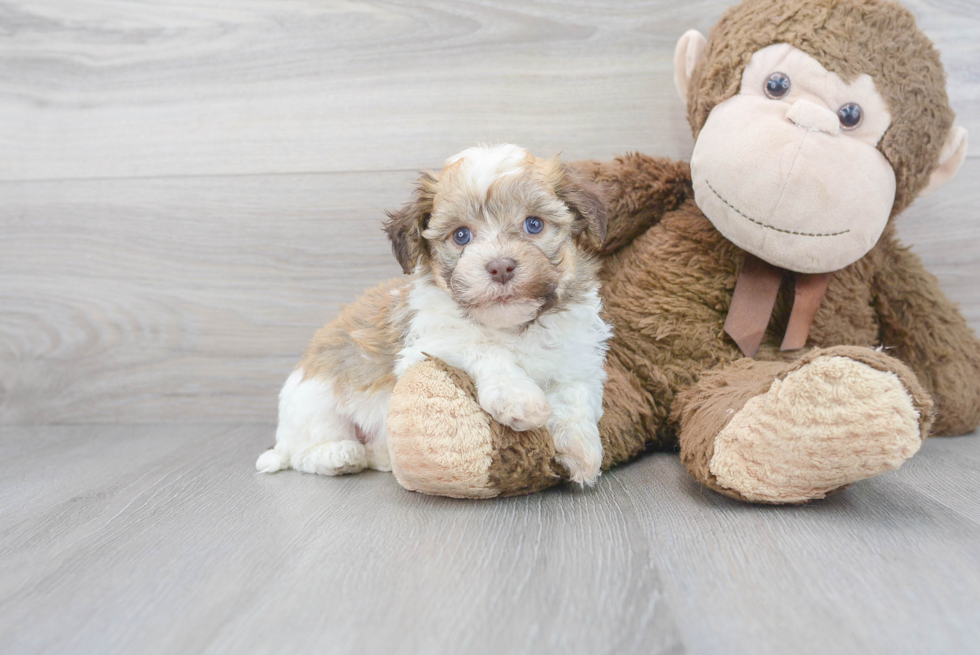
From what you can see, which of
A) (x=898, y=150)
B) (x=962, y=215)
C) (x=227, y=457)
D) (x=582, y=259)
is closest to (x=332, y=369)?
(x=227, y=457)

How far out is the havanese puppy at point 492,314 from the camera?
1.29 meters

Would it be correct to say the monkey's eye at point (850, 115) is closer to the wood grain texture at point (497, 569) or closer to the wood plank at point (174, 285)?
the wood grain texture at point (497, 569)

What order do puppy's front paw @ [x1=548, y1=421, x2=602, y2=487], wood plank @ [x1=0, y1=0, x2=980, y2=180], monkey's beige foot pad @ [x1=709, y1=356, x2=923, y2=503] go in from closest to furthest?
monkey's beige foot pad @ [x1=709, y1=356, x2=923, y2=503] → puppy's front paw @ [x1=548, y1=421, x2=602, y2=487] → wood plank @ [x1=0, y1=0, x2=980, y2=180]

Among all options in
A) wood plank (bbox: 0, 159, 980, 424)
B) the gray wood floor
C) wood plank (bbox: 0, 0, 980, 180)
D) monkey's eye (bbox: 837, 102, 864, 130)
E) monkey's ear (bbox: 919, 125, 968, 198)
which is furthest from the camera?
wood plank (bbox: 0, 159, 980, 424)

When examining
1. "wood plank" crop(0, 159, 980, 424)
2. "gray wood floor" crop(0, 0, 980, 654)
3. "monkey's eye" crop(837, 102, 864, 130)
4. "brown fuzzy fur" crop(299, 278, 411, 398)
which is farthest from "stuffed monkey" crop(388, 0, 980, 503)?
"wood plank" crop(0, 159, 980, 424)

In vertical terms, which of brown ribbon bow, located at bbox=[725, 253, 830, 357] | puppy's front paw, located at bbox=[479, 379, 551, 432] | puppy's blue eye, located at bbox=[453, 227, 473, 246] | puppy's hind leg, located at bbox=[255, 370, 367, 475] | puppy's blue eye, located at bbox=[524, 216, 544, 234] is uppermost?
puppy's blue eye, located at bbox=[524, 216, 544, 234]

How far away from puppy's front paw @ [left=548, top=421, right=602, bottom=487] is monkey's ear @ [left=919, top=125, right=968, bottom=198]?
38.7 inches

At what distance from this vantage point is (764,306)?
5.16 feet

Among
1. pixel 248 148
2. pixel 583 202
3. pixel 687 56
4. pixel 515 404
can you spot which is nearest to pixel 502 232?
pixel 583 202

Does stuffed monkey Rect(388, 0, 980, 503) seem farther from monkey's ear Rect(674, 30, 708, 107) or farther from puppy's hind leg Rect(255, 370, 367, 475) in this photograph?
puppy's hind leg Rect(255, 370, 367, 475)

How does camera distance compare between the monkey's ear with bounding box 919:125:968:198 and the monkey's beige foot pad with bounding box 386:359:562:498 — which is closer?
the monkey's beige foot pad with bounding box 386:359:562:498

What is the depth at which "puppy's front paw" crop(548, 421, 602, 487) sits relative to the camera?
133cm

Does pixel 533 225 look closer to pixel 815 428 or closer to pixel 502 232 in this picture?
pixel 502 232

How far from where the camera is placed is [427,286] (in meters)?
1.46
